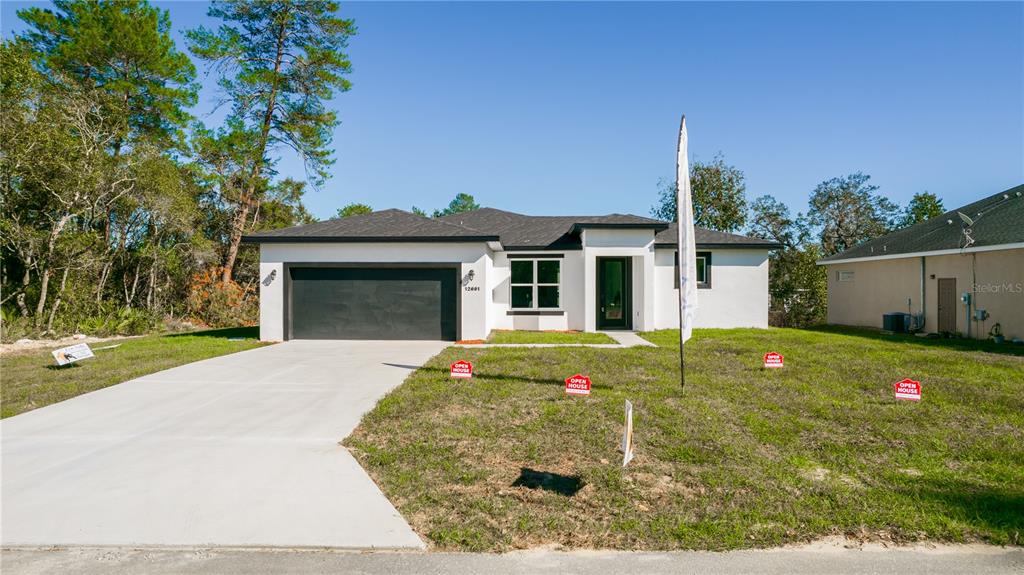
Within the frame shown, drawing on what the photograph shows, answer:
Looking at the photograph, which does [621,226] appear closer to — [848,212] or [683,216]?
[683,216]

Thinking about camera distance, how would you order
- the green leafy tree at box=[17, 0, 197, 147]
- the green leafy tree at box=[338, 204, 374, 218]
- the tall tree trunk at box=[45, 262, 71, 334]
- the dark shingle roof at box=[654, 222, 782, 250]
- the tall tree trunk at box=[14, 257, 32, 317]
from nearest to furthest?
1. the tall tree trunk at box=[14, 257, 32, 317]
2. the tall tree trunk at box=[45, 262, 71, 334]
3. the dark shingle roof at box=[654, 222, 782, 250]
4. the green leafy tree at box=[17, 0, 197, 147]
5. the green leafy tree at box=[338, 204, 374, 218]

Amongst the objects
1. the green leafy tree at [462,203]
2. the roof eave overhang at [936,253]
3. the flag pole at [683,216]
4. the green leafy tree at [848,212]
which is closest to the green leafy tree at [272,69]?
the flag pole at [683,216]

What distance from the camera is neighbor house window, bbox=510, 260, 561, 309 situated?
51.8 feet

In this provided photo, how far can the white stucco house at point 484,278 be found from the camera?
43.8 ft

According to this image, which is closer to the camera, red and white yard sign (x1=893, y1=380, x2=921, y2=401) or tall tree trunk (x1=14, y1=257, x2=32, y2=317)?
red and white yard sign (x1=893, y1=380, x2=921, y2=401)

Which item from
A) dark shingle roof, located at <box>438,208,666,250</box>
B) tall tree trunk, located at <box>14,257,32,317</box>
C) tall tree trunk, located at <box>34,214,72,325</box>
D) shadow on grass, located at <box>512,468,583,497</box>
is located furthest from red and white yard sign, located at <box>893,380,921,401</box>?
tall tree trunk, located at <box>14,257,32,317</box>

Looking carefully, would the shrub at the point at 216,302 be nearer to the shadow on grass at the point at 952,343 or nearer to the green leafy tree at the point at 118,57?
the green leafy tree at the point at 118,57

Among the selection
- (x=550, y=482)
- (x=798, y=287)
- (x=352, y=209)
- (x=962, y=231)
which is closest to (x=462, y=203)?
(x=352, y=209)

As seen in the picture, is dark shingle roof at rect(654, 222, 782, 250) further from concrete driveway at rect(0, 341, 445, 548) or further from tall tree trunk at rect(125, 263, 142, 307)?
tall tree trunk at rect(125, 263, 142, 307)

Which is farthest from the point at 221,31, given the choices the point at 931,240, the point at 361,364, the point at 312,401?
the point at 931,240

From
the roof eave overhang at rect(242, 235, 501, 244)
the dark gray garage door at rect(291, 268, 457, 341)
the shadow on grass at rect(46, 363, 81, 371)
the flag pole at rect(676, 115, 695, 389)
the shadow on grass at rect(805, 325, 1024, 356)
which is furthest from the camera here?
the dark gray garage door at rect(291, 268, 457, 341)

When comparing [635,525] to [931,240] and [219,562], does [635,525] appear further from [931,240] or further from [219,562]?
[931,240]

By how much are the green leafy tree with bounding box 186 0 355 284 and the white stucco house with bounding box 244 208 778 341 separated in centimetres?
980

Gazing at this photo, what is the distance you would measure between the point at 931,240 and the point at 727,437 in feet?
52.9
